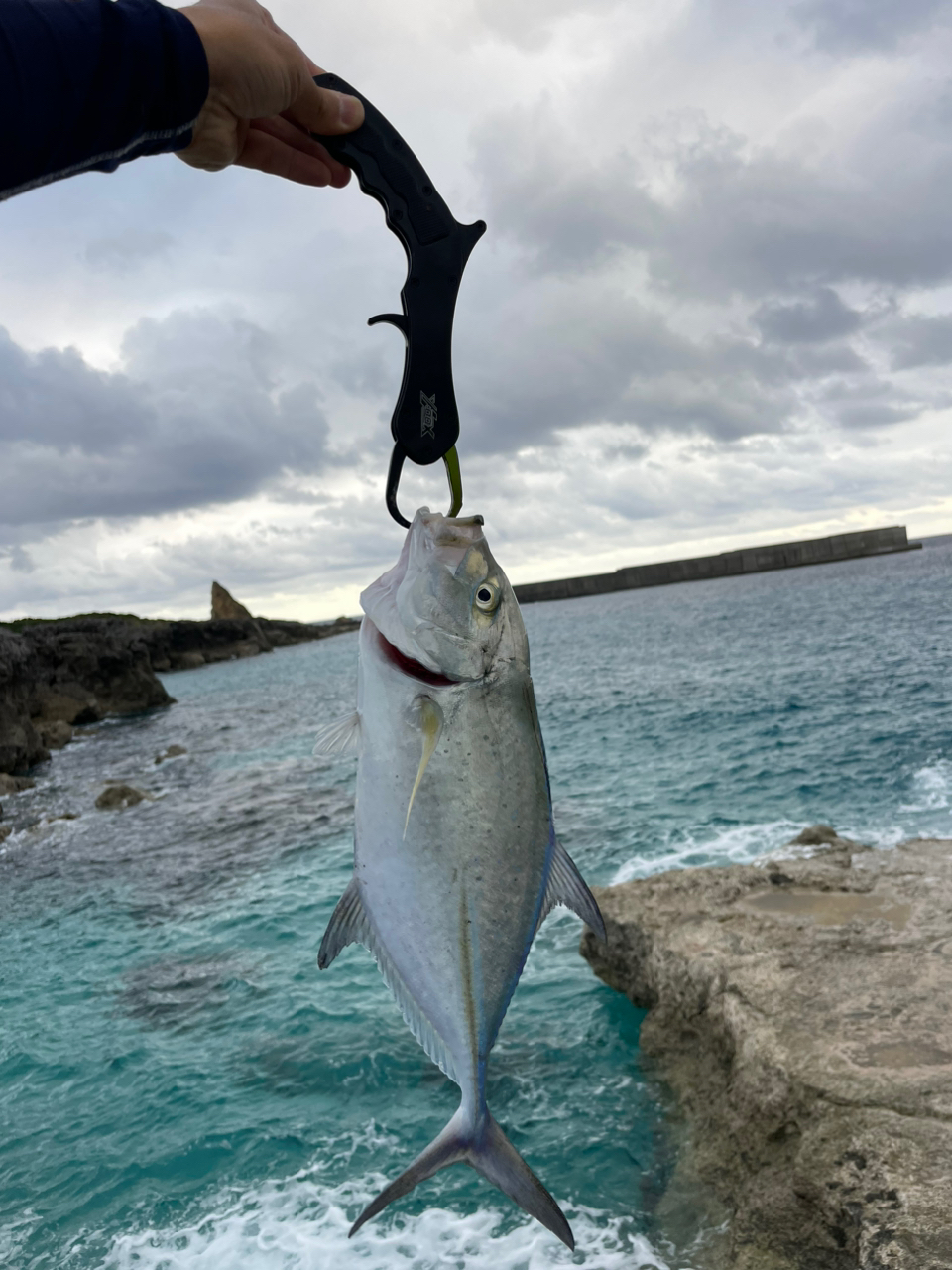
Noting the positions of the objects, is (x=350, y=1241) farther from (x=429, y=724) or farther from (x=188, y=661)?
(x=188, y=661)

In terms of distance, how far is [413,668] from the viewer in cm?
236

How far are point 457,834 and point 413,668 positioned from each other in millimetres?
478

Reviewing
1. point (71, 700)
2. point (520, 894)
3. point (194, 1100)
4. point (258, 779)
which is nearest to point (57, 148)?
point (520, 894)

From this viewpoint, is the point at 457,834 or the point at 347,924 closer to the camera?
the point at 457,834

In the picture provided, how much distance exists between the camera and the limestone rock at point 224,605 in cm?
14625

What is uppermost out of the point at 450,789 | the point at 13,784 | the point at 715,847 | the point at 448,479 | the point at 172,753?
the point at 448,479

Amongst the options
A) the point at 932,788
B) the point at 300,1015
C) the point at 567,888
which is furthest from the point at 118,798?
the point at 567,888

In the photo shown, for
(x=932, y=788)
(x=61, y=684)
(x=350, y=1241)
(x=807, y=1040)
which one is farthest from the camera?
(x=61, y=684)

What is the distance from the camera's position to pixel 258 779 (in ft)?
84.4

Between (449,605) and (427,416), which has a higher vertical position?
(427,416)

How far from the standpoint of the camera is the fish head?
2.32m

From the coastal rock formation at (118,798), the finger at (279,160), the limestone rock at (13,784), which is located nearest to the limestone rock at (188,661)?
the limestone rock at (13,784)

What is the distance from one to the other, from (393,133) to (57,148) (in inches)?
40.7

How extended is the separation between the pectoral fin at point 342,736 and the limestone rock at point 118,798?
23349 mm
